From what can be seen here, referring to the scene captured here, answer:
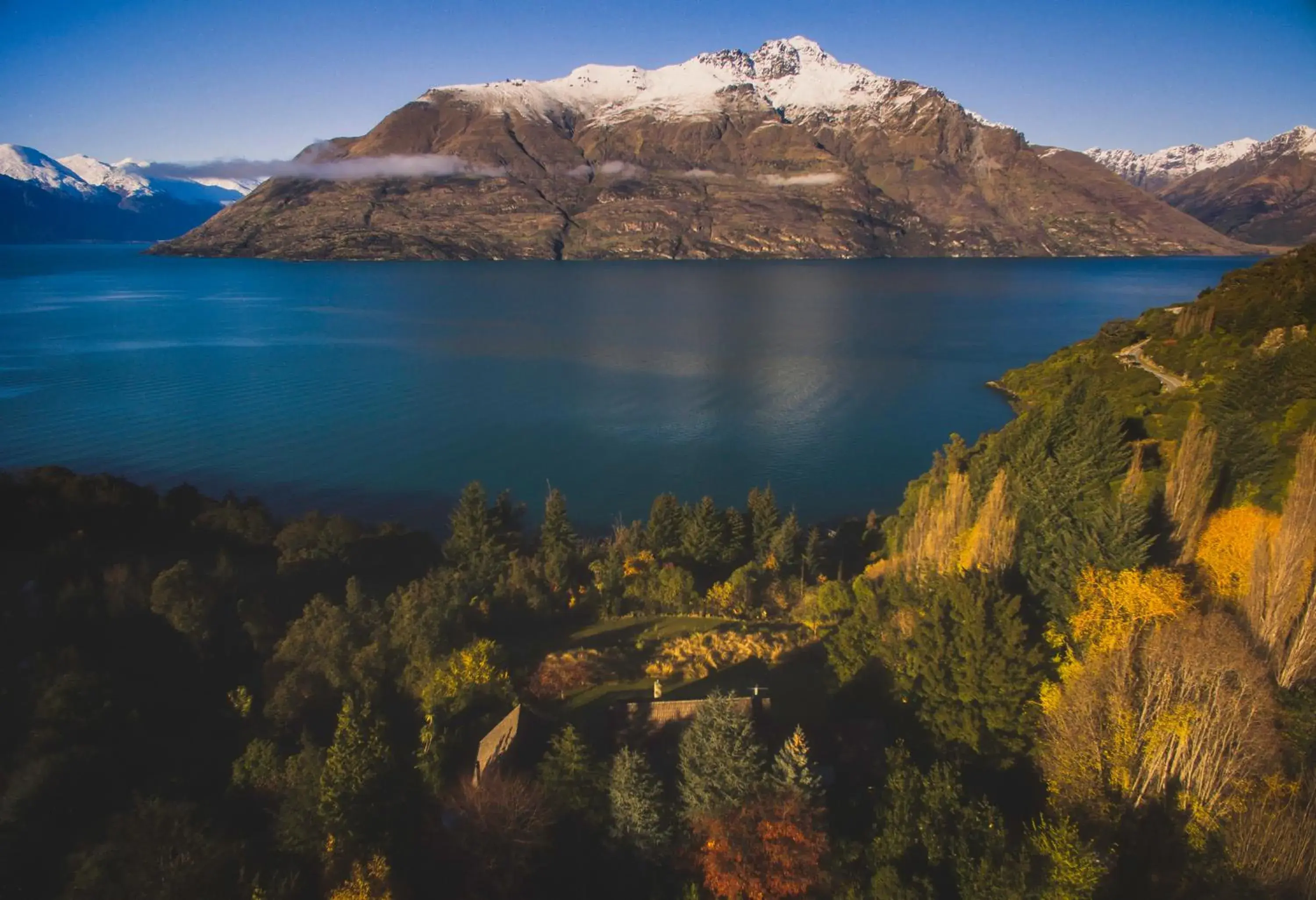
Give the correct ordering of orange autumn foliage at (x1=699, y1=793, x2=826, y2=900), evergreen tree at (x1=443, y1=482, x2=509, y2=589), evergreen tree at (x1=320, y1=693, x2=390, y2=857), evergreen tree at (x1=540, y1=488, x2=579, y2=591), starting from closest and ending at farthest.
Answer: orange autumn foliage at (x1=699, y1=793, x2=826, y2=900), evergreen tree at (x1=320, y1=693, x2=390, y2=857), evergreen tree at (x1=540, y1=488, x2=579, y2=591), evergreen tree at (x1=443, y1=482, x2=509, y2=589)

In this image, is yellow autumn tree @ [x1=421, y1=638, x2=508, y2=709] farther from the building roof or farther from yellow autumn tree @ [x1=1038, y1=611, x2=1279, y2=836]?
yellow autumn tree @ [x1=1038, y1=611, x2=1279, y2=836]

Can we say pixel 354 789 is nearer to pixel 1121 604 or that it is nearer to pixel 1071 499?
pixel 1121 604

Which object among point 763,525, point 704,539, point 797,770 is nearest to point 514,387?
point 763,525

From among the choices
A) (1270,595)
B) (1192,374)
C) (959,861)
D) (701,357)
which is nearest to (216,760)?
(959,861)

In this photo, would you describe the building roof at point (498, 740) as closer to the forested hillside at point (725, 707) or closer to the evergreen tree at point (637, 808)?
the forested hillside at point (725, 707)

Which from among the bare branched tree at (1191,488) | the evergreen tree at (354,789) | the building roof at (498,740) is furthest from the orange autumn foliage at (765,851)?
the bare branched tree at (1191,488)

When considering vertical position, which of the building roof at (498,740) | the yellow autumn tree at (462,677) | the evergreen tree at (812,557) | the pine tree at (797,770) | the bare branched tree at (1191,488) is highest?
the bare branched tree at (1191,488)

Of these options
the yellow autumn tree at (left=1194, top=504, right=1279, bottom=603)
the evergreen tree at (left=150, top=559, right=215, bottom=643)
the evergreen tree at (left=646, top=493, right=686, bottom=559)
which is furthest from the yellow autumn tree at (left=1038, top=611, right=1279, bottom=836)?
the evergreen tree at (left=150, top=559, right=215, bottom=643)
